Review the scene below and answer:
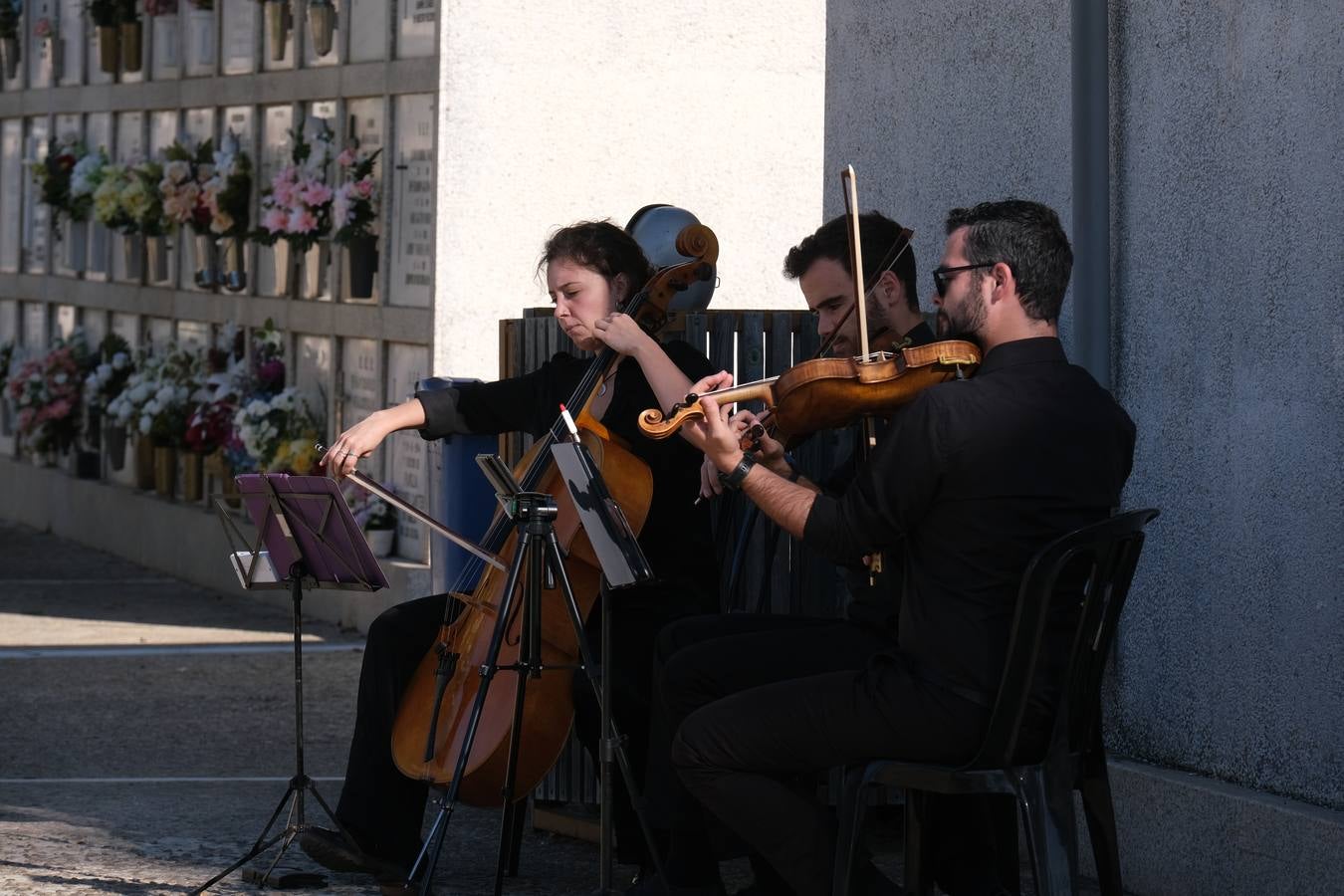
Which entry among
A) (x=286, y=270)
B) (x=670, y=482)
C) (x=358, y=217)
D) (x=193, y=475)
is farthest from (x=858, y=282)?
(x=193, y=475)

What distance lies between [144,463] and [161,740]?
455 centimetres

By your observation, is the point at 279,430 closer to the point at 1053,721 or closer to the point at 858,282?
the point at 858,282

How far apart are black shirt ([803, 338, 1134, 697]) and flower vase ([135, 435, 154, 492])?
7804mm

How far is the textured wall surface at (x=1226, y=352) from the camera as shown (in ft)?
14.6

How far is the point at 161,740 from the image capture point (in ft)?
22.3

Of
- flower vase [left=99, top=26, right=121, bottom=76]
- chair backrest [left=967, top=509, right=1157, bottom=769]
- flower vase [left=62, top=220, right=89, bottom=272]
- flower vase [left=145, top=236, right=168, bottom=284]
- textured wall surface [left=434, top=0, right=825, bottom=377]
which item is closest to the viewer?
chair backrest [left=967, top=509, right=1157, bottom=769]

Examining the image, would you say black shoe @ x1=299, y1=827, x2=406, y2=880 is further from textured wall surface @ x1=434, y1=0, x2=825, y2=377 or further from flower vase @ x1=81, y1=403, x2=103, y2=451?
flower vase @ x1=81, y1=403, x2=103, y2=451

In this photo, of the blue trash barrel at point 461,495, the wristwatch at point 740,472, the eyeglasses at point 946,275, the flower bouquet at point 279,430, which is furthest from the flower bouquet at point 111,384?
the eyeglasses at point 946,275

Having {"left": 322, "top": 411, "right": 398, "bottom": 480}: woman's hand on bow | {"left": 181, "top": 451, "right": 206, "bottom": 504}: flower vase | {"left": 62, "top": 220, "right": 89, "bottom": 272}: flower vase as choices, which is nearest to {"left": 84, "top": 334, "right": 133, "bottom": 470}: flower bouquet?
{"left": 62, "top": 220, "right": 89, "bottom": 272}: flower vase

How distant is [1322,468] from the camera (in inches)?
175

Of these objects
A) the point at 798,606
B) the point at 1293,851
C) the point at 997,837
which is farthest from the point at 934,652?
the point at 798,606

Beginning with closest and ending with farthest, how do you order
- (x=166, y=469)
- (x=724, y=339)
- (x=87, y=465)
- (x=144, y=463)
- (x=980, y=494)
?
1. (x=980, y=494)
2. (x=724, y=339)
3. (x=166, y=469)
4. (x=144, y=463)
5. (x=87, y=465)

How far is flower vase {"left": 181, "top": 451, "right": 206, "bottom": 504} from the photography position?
1051 cm

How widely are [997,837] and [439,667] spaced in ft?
4.03
